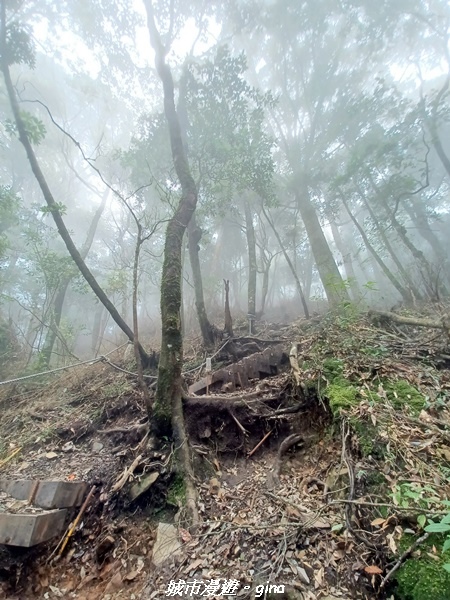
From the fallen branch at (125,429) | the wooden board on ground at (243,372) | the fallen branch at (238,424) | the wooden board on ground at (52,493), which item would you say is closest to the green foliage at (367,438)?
the fallen branch at (238,424)

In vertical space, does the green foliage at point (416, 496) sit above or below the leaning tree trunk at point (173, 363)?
below

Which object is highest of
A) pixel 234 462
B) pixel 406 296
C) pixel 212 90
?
pixel 212 90

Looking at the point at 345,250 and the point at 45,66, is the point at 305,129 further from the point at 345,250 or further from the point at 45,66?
the point at 45,66

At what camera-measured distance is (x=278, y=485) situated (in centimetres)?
310

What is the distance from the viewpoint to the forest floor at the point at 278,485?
1951 millimetres

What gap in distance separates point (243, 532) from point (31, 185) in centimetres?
2910

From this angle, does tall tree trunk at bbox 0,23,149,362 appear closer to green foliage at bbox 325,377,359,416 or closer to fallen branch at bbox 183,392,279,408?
fallen branch at bbox 183,392,279,408

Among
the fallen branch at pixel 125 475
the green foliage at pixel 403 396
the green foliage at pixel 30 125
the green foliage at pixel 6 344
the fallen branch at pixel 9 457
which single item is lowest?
the fallen branch at pixel 125 475

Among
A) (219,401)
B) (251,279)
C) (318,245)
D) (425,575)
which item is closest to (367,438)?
(425,575)

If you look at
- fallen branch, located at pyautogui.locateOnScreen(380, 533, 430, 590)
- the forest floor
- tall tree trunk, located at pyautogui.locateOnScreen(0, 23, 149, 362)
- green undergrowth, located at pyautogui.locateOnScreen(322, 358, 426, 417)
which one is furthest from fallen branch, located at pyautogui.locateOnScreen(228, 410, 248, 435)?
tall tree trunk, located at pyautogui.locateOnScreen(0, 23, 149, 362)

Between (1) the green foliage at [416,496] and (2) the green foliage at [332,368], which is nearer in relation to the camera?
(1) the green foliage at [416,496]

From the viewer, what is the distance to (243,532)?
255 cm

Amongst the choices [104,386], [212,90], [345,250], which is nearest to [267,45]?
[212,90]

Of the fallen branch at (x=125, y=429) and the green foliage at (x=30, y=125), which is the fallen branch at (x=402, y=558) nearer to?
the fallen branch at (x=125, y=429)
